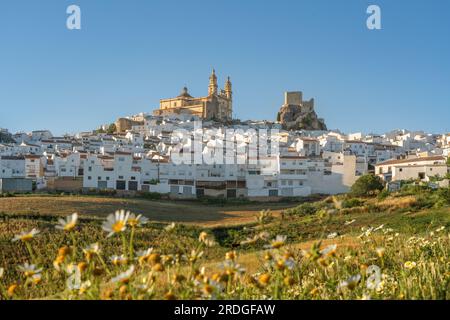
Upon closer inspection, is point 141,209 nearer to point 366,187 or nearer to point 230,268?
point 366,187

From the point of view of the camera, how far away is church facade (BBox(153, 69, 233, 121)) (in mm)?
112312

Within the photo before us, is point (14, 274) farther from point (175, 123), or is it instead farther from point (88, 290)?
point (175, 123)

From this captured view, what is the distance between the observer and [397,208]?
34688mm

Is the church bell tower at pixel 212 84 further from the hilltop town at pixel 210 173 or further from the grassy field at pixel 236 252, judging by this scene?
the grassy field at pixel 236 252

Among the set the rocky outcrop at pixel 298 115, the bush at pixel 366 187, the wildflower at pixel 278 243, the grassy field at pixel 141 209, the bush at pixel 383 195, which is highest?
the rocky outcrop at pixel 298 115

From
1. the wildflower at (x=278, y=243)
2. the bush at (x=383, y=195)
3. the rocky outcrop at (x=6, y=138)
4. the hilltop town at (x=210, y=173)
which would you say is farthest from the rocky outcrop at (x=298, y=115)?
the wildflower at (x=278, y=243)

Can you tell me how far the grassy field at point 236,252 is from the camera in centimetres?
267

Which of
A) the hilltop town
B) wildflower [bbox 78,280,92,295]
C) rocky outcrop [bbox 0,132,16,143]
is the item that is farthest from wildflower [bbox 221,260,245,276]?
rocky outcrop [bbox 0,132,16,143]

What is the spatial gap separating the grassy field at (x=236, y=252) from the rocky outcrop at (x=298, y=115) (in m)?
60.4

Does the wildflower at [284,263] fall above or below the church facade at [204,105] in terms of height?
below

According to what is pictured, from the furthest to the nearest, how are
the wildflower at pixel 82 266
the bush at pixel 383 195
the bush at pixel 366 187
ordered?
1. the bush at pixel 366 187
2. the bush at pixel 383 195
3. the wildflower at pixel 82 266

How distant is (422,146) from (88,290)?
3461 inches

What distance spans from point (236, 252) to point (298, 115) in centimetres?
10864

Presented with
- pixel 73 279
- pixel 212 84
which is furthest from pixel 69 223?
pixel 212 84
